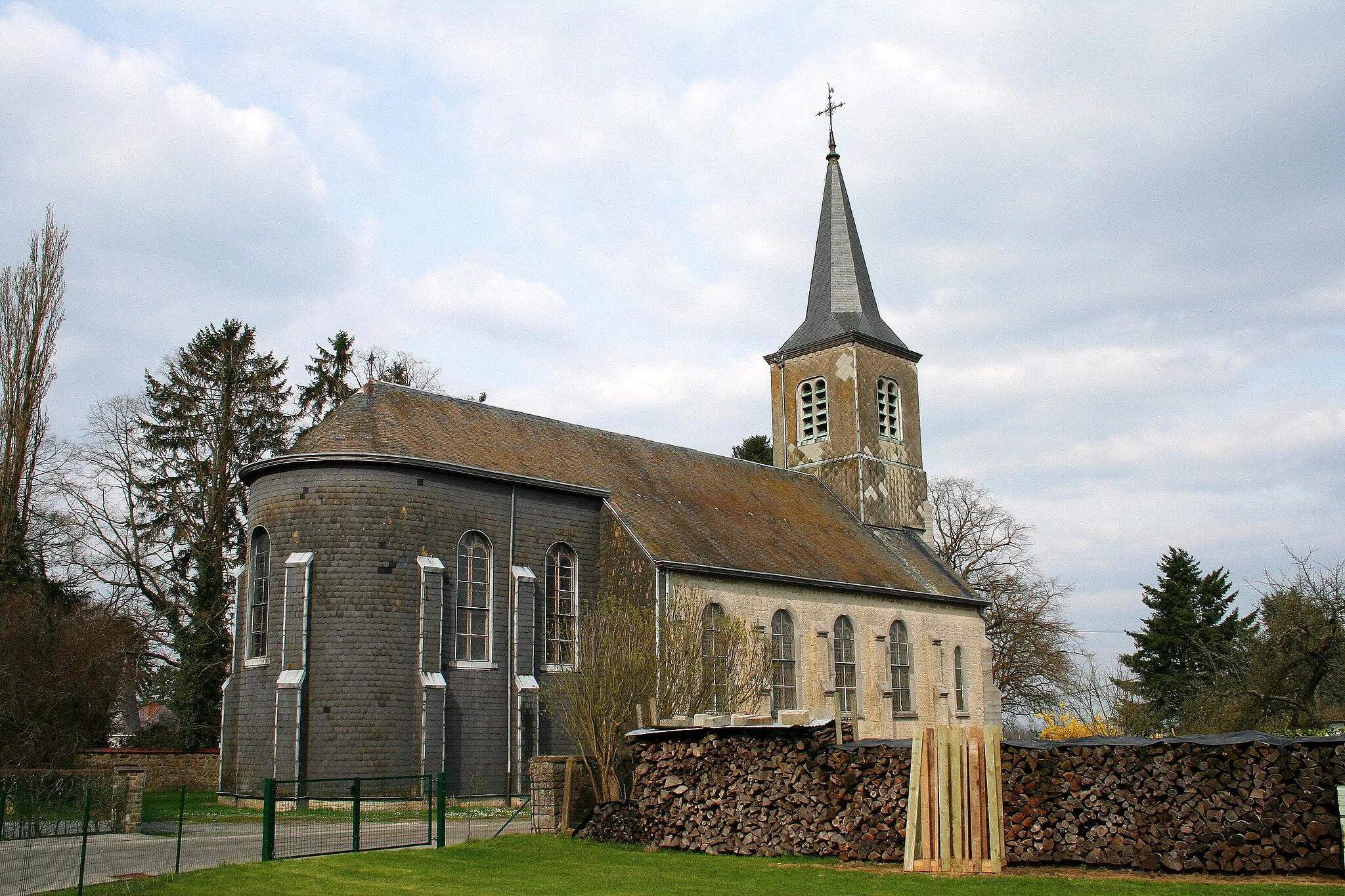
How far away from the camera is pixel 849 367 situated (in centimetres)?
3909

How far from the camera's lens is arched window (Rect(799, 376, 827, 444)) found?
39.8 metres

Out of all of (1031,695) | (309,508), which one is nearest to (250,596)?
(309,508)

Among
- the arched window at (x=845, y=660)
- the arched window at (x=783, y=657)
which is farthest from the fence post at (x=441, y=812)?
the arched window at (x=845, y=660)

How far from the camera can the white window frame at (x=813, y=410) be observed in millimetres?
39688

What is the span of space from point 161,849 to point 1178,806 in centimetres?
1379

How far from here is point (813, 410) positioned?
40.2 m


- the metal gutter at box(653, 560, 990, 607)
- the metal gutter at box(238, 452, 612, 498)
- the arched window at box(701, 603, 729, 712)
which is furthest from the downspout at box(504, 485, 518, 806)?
the arched window at box(701, 603, 729, 712)

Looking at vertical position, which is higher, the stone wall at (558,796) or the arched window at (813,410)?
the arched window at (813,410)

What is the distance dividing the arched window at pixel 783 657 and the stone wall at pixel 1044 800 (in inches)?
454

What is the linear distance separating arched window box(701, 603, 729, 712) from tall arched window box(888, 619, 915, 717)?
1036cm

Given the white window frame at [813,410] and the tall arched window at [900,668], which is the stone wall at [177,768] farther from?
the white window frame at [813,410]

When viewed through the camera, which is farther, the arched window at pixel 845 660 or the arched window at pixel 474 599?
the arched window at pixel 845 660

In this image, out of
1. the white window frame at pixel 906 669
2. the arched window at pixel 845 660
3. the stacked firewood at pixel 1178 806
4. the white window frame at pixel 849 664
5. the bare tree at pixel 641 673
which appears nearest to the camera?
the stacked firewood at pixel 1178 806

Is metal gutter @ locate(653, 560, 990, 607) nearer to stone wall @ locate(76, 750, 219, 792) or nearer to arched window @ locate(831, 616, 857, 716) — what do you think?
arched window @ locate(831, 616, 857, 716)
